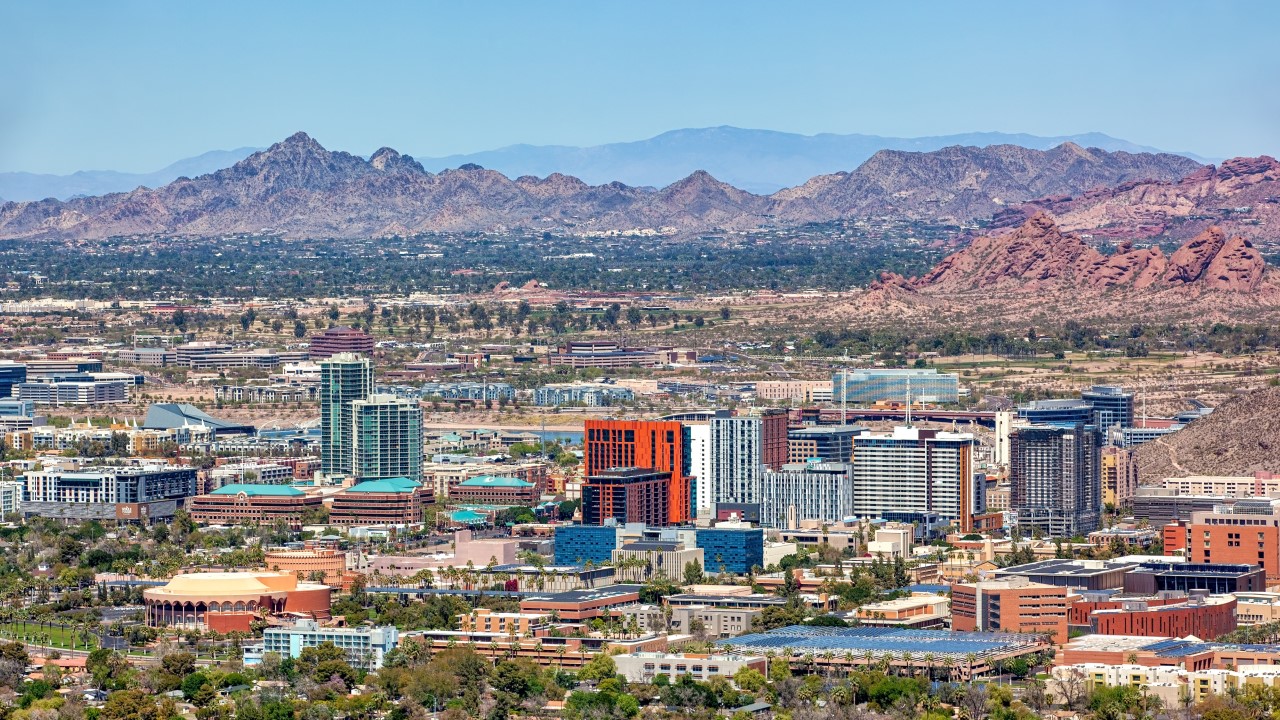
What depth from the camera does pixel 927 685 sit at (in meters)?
64.1

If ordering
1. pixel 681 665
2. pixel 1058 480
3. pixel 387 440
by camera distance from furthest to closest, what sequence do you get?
pixel 387 440 → pixel 1058 480 → pixel 681 665

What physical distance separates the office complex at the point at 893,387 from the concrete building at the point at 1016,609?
50.5 meters

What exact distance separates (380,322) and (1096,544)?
84706 mm

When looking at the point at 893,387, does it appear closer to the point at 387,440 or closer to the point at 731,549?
the point at 387,440

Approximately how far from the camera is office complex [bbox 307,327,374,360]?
148 m

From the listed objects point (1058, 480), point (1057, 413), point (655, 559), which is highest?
point (1057, 413)

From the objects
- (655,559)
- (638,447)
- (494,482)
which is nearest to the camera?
(655,559)

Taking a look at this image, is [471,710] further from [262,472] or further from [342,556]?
[262,472]

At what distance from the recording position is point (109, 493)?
329 feet

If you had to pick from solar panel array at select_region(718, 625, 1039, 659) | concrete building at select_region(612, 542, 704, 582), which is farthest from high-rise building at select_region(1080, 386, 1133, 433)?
solar panel array at select_region(718, 625, 1039, 659)

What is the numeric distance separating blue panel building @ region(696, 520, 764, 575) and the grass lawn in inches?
722

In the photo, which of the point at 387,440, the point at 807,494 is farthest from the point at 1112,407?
the point at 387,440

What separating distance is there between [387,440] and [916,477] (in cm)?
1869

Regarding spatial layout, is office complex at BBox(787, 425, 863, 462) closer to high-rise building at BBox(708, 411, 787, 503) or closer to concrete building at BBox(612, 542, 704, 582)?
high-rise building at BBox(708, 411, 787, 503)
